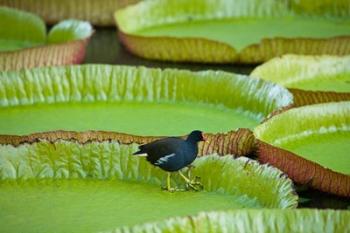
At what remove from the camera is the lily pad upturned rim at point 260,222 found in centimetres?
296

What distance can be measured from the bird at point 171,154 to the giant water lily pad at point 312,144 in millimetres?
346

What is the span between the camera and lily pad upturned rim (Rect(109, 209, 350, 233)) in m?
2.96

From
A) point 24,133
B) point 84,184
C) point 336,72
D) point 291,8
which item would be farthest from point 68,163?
point 291,8

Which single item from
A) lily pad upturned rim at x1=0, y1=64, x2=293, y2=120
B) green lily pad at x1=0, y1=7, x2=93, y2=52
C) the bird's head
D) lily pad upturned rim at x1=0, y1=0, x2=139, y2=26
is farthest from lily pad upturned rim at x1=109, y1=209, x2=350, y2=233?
lily pad upturned rim at x1=0, y1=0, x2=139, y2=26

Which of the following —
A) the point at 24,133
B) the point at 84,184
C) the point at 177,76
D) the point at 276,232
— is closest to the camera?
the point at 276,232

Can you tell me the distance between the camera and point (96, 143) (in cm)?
378

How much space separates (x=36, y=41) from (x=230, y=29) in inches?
40.9

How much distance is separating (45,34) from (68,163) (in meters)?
2.27

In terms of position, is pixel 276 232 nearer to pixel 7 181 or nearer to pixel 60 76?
pixel 7 181

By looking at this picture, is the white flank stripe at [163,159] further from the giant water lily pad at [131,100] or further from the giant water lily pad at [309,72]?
the giant water lily pad at [309,72]

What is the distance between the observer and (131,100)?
15.6ft

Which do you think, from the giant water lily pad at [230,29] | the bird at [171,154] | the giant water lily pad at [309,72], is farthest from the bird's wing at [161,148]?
the giant water lily pad at [230,29]

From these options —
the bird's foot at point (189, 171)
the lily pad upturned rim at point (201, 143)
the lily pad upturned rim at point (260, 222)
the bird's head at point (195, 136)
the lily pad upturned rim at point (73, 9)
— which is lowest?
the lily pad upturned rim at point (73, 9)

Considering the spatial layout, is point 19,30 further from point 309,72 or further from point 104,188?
point 104,188
